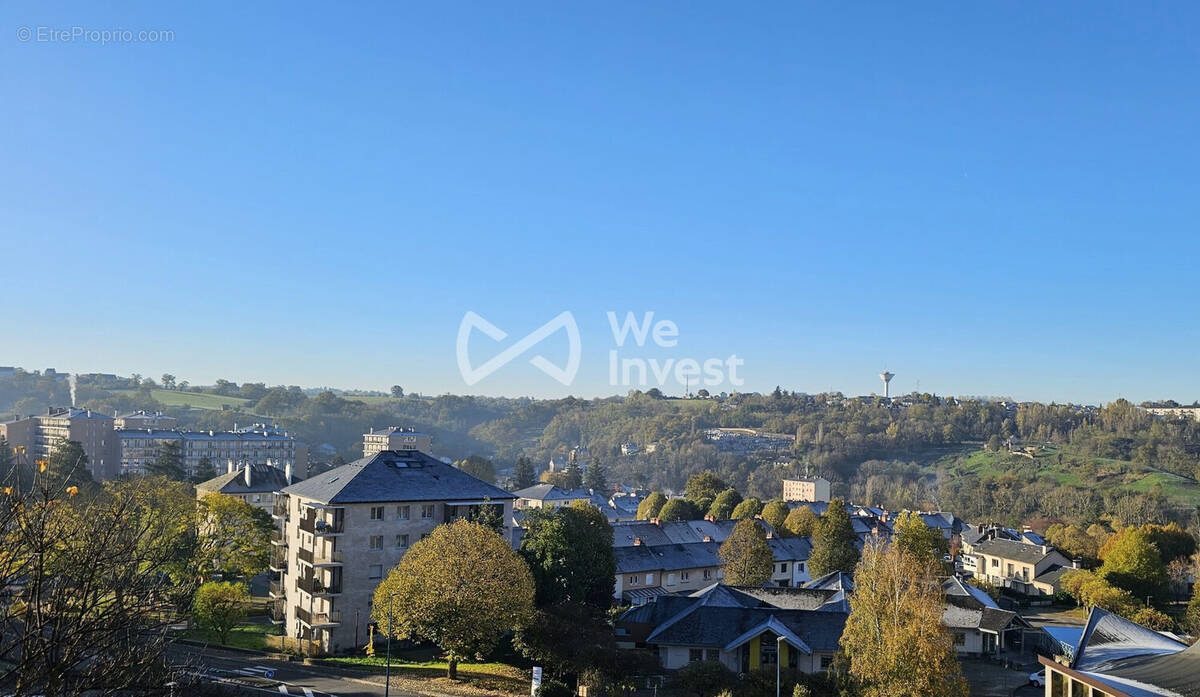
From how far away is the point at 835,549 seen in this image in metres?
54.0

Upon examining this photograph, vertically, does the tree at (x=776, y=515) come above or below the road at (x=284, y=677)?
above

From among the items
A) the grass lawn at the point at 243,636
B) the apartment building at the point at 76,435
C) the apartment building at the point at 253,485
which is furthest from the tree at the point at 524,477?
the grass lawn at the point at 243,636

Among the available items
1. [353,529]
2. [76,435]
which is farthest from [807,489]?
[353,529]

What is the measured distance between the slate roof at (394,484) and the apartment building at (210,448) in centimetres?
6180

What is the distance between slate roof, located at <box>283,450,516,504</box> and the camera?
38.8m

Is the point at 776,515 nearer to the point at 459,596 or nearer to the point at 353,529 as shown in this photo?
the point at 353,529

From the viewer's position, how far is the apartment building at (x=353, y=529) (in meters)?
37.6

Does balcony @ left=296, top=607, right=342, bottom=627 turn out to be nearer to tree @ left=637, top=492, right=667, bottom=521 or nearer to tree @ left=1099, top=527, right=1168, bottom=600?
tree @ left=1099, top=527, right=1168, bottom=600

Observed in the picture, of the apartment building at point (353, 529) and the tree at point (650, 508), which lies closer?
the apartment building at point (353, 529)

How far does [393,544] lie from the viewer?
39.4m

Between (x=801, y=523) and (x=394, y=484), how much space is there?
39.6 m

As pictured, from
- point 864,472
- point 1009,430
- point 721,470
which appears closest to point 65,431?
point 721,470

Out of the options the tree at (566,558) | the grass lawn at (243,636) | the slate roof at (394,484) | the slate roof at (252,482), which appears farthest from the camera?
the slate roof at (252,482)

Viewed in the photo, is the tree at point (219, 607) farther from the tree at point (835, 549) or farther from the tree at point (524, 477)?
the tree at point (524, 477)
